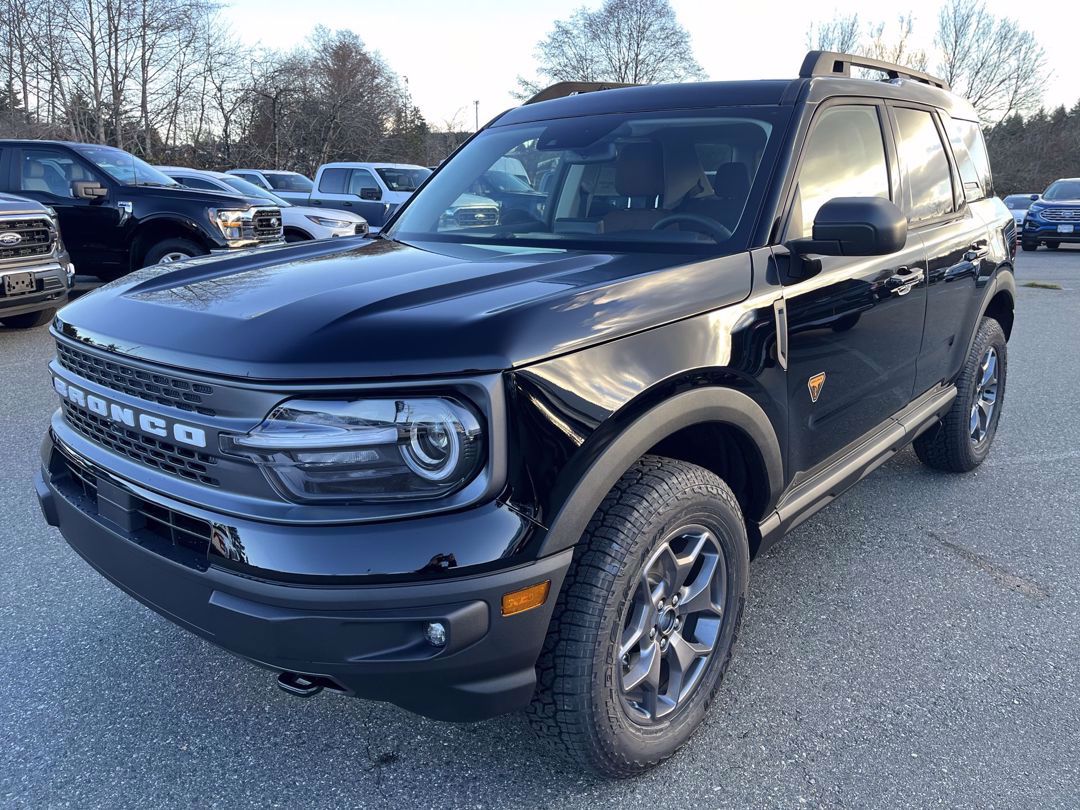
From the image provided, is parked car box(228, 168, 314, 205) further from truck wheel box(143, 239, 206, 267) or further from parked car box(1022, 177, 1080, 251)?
parked car box(1022, 177, 1080, 251)

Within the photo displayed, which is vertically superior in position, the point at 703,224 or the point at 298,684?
the point at 703,224

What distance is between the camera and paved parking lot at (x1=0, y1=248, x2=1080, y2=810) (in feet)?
7.02

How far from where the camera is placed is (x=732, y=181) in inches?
106

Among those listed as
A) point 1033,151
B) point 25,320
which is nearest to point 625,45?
point 1033,151

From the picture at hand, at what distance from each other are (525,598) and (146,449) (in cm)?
100

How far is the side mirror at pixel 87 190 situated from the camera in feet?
28.4

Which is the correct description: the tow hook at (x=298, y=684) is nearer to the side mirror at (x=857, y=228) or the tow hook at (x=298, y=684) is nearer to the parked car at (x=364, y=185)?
the side mirror at (x=857, y=228)

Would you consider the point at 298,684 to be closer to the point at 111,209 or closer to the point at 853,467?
the point at 853,467

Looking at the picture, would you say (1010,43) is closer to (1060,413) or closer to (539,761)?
(1060,413)

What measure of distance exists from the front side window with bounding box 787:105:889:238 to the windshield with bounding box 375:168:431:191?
12358 mm

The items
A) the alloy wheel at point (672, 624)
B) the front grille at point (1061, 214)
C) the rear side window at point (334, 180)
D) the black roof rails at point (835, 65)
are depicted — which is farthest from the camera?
the front grille at point (1061, 214)

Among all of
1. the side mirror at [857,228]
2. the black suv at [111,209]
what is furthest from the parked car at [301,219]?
the side mirror at [857,228]

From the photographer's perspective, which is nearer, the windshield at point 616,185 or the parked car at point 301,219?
the windshield at point 616,185

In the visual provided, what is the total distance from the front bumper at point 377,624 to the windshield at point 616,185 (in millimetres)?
1316
